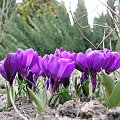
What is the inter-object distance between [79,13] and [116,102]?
4.48 m

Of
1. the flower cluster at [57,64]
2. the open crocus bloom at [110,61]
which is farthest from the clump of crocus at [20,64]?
the open crocus bloom at [110,61]

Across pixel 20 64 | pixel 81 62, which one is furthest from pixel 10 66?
pixel 81 62

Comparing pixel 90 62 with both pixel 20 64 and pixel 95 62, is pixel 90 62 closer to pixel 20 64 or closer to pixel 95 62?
pixel 95 62

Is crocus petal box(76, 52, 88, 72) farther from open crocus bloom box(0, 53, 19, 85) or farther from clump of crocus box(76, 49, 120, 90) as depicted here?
open crocus bloom box(0, 53, 19, 85)

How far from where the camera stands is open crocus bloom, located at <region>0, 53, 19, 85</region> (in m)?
0.83

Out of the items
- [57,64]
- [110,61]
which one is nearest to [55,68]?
[57,64]

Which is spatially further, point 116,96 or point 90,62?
point 90,62

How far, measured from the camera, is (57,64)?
814 millimetres

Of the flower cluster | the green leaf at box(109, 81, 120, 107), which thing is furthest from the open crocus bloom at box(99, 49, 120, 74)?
the green leaf at box(109, 81, 120, 107)

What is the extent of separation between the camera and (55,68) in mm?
813

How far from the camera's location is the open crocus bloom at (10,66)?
83cm

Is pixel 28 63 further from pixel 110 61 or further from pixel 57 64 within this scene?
pixel 110 61

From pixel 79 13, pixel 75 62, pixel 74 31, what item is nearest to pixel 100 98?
pixel 75 62

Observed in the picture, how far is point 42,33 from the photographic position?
567cm
